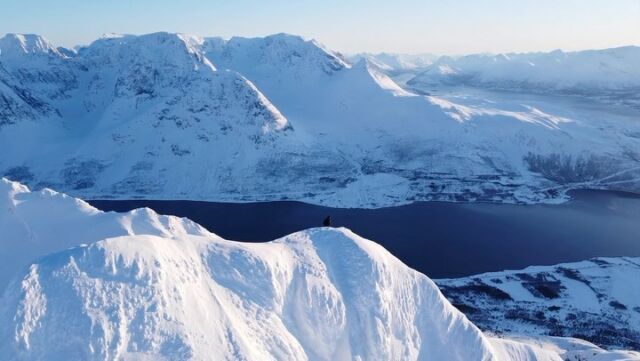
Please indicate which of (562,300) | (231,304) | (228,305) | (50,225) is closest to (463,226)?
(562,300)

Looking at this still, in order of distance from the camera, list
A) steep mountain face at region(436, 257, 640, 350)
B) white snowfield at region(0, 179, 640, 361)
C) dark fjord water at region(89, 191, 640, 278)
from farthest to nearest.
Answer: dark fjord water at region(89, 191, 640, 278), steep mountain face at region(436, 257, 640, 350), white snowfield at region(0, 179, 640, 361)

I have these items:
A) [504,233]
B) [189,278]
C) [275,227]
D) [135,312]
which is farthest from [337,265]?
[504,233]

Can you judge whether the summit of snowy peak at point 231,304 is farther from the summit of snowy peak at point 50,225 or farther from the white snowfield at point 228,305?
the summit of snowy peak at point 50,225

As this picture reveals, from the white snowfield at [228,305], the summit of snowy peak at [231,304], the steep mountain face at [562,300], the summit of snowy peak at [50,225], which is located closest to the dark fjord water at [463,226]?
the steep mountain face at [562,300]

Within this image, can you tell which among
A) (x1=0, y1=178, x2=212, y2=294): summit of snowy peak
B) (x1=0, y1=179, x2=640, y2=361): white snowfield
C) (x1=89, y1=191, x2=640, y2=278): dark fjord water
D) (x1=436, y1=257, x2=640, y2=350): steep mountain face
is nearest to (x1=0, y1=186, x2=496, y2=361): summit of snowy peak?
(x1=0, y1=179, x2=640, y2=361): white snowfield

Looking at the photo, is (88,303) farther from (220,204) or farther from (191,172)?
(191,172)

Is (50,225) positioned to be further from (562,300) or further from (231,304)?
(562,300)

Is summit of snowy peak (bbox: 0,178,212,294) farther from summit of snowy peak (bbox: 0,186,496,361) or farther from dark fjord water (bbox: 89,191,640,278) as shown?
dark fjord water (bbox: 89,191,640,278)
